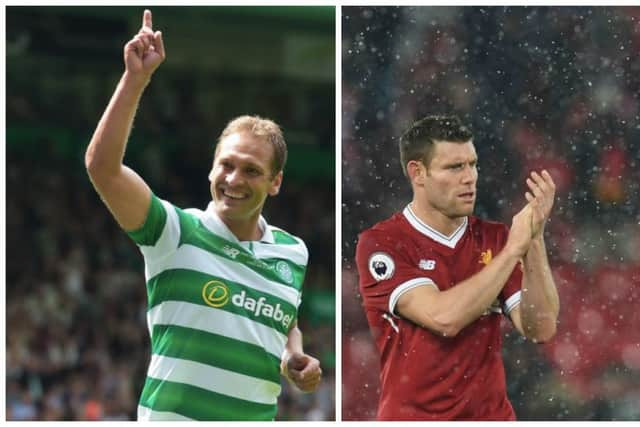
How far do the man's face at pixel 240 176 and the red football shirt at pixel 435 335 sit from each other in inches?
23.9

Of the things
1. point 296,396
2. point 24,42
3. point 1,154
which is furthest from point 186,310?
point 24,42

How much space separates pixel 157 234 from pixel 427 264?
1008 millimetres

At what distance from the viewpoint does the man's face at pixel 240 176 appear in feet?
12.4

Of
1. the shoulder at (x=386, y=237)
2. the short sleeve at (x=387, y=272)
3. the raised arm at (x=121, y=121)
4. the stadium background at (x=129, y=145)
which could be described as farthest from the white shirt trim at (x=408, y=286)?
the stadium background at (x=129, y=145)

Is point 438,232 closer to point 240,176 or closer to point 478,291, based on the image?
point 478,291

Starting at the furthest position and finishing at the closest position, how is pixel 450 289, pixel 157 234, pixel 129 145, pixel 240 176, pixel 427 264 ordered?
pixel 129 145, pixel 427 264, pixel 450 289, pixel 240 176, pixel 157 234

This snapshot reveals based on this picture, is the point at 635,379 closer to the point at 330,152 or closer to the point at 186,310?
the point at 186,310

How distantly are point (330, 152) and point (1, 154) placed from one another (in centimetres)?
949

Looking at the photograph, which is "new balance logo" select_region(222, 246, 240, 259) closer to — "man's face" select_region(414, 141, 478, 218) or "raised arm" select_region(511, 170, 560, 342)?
"man's face" select_region(414, 141, 478, 218)

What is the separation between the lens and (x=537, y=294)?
412 centimetres

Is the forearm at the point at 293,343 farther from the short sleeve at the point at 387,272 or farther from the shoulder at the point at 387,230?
the shoulder at the point at 387,230

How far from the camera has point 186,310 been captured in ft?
12.1

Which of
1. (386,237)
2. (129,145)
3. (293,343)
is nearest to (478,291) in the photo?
(386,237)

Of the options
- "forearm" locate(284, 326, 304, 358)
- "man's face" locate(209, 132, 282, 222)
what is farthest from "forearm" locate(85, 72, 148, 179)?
"forearm" locate(284, 326, 304, 358)
